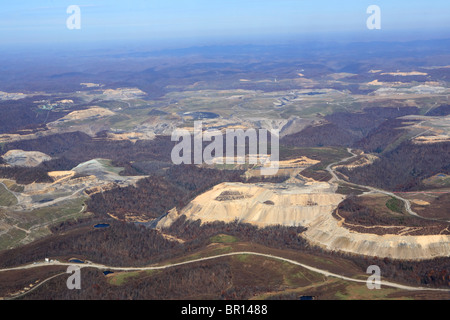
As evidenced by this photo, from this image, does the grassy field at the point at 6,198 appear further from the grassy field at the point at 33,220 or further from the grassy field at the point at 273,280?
the grassy field at the point at 273,280

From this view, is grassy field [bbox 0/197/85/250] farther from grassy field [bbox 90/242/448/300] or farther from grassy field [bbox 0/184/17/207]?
grassy field [bbox 90/242/448/300]

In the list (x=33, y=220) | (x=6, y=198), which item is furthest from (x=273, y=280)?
(x=6, y=198)

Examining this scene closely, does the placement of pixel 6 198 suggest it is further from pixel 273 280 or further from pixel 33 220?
pixel 273 280

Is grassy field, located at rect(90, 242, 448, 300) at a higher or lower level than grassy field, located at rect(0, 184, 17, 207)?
lower

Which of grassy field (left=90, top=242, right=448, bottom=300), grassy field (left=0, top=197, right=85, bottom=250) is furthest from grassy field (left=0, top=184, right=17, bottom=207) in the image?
grassy field (left=90, top=242, right=448, bottom=300)

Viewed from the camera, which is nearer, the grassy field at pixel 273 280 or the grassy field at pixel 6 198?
the grassy field at pixel 273 280

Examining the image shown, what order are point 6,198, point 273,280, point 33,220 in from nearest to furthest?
1. point 273,280
2. point 33,220
3. point 6,198

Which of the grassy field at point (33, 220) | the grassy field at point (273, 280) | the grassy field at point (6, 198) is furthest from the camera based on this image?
the grassy field at point (6, 198)

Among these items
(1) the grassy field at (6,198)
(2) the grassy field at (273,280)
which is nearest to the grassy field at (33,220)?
(1) the grassy field at (6,198)

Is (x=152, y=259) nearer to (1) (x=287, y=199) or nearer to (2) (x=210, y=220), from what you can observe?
(2) (x=210, y=220)

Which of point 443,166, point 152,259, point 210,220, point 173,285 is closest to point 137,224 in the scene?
point 210,220

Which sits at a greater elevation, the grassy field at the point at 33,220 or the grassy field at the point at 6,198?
the grassy field at the point at 6,198
